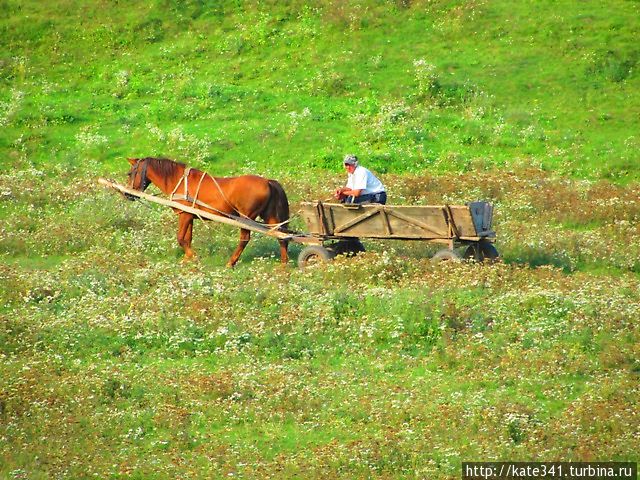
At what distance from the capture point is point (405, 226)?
18.2 m

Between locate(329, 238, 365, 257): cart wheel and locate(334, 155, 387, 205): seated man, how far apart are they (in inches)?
29.3

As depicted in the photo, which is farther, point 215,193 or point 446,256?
point 215,193

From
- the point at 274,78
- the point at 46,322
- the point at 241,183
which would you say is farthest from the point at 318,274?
the point at 274,78

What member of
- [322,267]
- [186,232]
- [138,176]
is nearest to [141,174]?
[138,176]

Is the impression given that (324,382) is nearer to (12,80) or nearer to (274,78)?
(274,78)

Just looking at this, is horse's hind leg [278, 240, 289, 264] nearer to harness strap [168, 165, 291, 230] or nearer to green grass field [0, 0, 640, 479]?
green grass field [0, 0, 640, 479]

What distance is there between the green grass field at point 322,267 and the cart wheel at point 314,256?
2.66ft

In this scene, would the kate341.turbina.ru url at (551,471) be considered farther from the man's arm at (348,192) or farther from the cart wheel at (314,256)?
the man's arm at (348,192)

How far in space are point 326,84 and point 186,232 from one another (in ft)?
44.0

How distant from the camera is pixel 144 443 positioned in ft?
39.2

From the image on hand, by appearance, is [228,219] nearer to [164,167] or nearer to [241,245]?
[241,245]

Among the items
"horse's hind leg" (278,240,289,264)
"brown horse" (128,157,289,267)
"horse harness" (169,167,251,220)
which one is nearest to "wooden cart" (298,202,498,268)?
"horse's hind leg" (278,240,289,264)

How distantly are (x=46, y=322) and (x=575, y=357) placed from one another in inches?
298

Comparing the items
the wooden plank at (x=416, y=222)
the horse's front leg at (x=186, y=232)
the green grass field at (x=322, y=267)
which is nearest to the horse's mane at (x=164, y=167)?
the horse's front leg at (x=186, y=232)
